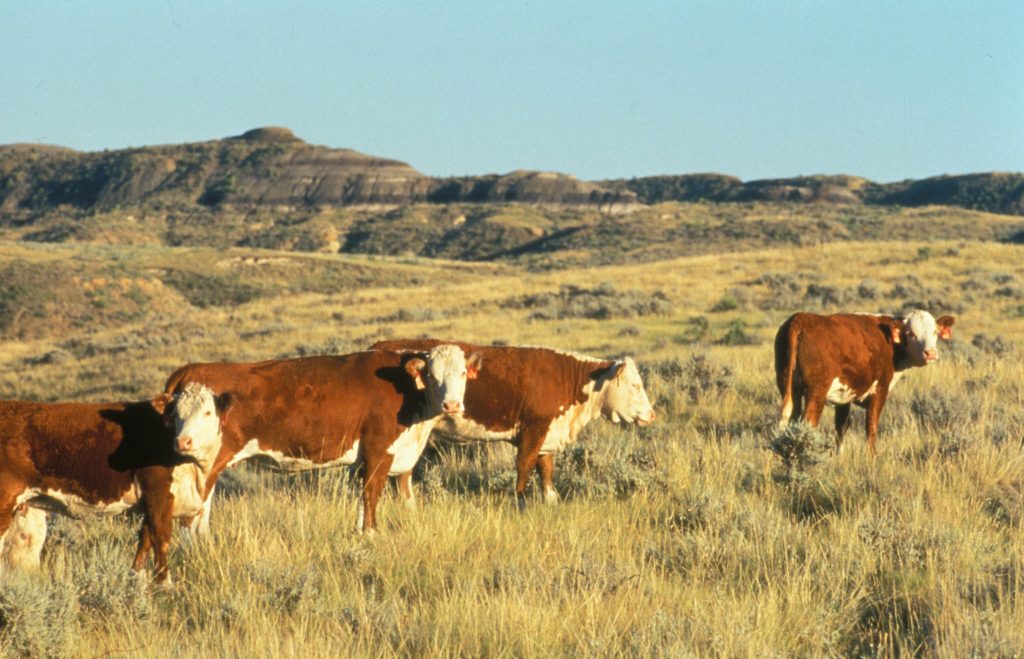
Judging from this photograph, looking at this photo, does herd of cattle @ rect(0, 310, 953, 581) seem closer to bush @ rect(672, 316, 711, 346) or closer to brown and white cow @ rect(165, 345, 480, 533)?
brown and white cow @ rect(165, 345, 480, 533)

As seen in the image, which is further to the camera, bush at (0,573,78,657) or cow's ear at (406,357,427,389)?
cow's ear at (406,357,427,389)

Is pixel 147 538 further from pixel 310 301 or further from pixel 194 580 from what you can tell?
pixel 310 301

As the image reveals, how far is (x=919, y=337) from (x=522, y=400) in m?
4.28

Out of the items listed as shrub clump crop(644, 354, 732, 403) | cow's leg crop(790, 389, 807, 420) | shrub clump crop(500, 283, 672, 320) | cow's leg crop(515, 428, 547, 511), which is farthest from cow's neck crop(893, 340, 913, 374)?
shrub clump crop(500, 283, 672, 320)

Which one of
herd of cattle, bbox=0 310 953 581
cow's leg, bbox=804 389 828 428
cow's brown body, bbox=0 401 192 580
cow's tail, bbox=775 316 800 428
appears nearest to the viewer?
cow's brown body, bbox=0 401 192 580

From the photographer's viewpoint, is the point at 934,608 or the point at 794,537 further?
Answer: the point at 794,537

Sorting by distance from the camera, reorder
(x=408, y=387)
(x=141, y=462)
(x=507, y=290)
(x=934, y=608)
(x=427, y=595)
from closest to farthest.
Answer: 1. (x=934, y=608)
2. (x=427, y=595)
3. (x=141, y=462)
4. (x=408, y=387)
5. (x=507, y=290)

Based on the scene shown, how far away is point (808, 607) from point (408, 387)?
3.55 meters

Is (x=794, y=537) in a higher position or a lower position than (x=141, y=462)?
lower

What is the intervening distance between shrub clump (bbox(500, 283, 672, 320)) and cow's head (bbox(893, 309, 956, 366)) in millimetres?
16260

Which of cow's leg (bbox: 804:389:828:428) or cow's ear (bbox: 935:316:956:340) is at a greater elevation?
cow's ear (bbox: 935:316:956:340)

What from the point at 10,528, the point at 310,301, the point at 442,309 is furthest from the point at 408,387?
the point at 310,301

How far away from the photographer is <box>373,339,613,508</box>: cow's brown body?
27.3 feet

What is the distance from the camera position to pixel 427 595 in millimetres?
5582
